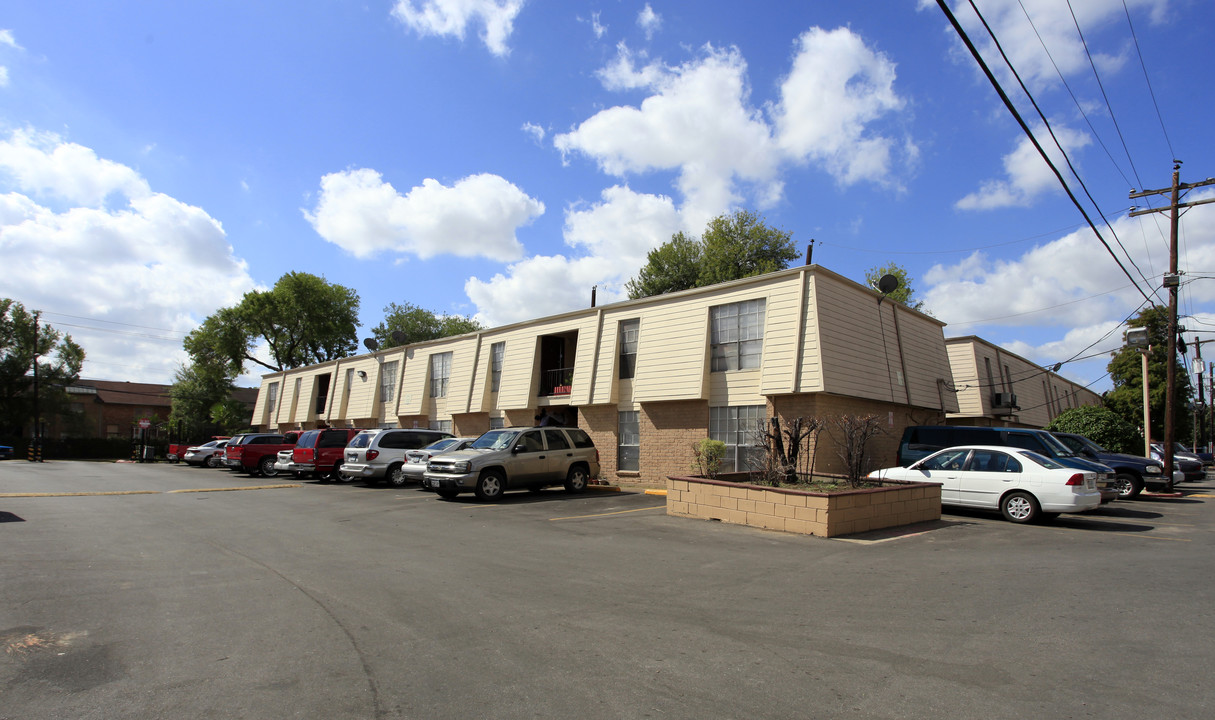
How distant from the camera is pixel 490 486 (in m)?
15.9

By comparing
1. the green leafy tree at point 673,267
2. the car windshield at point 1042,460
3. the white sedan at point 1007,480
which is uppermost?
the green leafy tree at point 673,267

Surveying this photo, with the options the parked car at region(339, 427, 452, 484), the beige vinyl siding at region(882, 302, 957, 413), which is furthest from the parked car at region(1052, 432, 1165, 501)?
the parked car at region(339, 427, 452, 484)

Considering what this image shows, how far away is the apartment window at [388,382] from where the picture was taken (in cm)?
3334

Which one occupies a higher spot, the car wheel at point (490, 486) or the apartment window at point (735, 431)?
the apartment window at point (735, 431)

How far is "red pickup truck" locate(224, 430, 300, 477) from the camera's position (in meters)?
26.5

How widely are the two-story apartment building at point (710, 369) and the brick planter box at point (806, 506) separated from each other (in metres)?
4.16

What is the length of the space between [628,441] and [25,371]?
53.4 meters

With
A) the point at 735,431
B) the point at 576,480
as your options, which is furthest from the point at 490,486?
the point at 735,431

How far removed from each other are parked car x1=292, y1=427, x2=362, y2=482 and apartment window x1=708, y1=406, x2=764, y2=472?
12.5 m

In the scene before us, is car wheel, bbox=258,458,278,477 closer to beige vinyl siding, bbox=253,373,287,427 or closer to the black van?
beige vinyl siding, bbox=253,373,287,427

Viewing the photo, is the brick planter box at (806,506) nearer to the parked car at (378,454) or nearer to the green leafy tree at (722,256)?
the parked car at (378,454)

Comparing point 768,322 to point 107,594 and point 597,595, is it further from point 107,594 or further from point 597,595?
point 107,594

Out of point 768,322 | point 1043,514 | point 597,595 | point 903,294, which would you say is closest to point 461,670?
point 597,595

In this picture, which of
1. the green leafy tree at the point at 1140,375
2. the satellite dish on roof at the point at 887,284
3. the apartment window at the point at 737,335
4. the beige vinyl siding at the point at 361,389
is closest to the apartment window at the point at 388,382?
the beige vinyl siding at the point at 361,389
